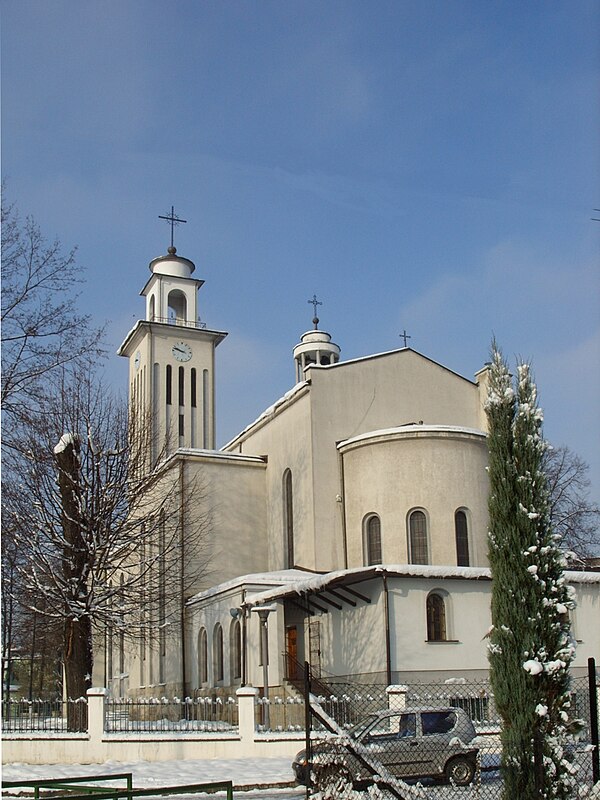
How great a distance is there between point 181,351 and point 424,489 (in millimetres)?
21049

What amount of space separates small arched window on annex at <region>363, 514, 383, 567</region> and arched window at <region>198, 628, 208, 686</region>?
6188 mm

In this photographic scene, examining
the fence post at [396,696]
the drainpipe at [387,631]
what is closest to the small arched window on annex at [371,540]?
the drainpipe at [387,631]

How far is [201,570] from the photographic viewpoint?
32.3 metres

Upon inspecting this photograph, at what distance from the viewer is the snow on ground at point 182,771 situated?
1539 centimetres

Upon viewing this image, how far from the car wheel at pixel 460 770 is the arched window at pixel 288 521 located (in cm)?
1836

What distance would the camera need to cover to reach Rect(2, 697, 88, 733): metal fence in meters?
19.6

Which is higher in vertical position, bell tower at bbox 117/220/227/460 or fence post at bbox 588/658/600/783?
bell tower at bbox 117/220/227/460

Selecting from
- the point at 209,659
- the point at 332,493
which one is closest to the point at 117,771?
the point at 209,659

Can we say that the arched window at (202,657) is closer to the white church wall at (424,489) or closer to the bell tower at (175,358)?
the white church wall at (424,489)

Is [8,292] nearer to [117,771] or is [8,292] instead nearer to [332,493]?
[117,771]

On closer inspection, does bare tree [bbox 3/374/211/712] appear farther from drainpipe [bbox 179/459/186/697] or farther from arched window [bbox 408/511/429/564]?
arched window [bbox 408/511/429/564]

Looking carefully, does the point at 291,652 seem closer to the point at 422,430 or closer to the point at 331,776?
the point at 422,430

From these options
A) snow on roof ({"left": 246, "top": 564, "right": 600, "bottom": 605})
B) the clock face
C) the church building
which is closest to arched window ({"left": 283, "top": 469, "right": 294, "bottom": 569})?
the church building

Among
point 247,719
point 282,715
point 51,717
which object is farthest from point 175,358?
point 247,719
